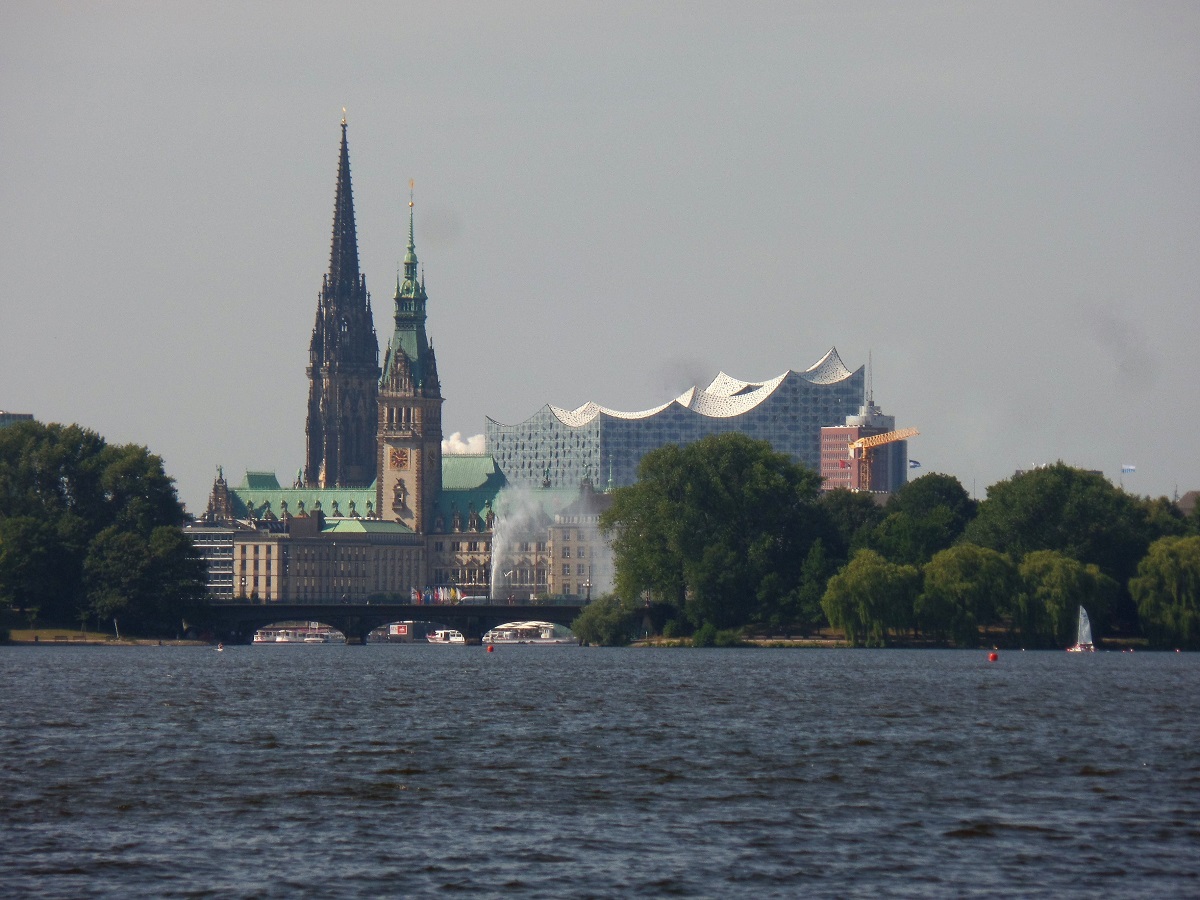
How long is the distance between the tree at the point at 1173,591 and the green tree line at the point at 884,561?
12 cm

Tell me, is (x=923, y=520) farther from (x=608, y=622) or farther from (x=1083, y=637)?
(x=1083, y=637)

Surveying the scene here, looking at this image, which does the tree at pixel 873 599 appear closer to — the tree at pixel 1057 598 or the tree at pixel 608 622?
the tree at pixel 1057 598

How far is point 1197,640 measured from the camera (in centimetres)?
13275

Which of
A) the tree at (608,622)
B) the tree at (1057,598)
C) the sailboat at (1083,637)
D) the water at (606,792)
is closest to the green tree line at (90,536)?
the tree at (608,622)

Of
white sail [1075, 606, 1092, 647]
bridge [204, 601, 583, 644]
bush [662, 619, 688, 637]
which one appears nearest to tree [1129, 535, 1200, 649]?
white sail [1075, 606, 1092, 647]

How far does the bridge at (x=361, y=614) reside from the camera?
6649 inches

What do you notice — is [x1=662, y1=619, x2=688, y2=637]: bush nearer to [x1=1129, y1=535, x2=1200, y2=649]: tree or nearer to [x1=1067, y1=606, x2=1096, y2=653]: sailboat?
[x1=1067, y1=606, x2=1096, y2=653]: sailboat

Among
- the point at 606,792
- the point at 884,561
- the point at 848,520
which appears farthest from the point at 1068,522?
the point at 606,792

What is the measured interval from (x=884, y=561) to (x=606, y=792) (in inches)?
3652

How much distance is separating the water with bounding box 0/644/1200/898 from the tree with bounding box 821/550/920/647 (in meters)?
45.0

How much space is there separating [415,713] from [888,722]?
52.3 feet

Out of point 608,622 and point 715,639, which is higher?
point 608,622

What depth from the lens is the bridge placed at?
169 m

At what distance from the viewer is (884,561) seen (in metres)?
138
